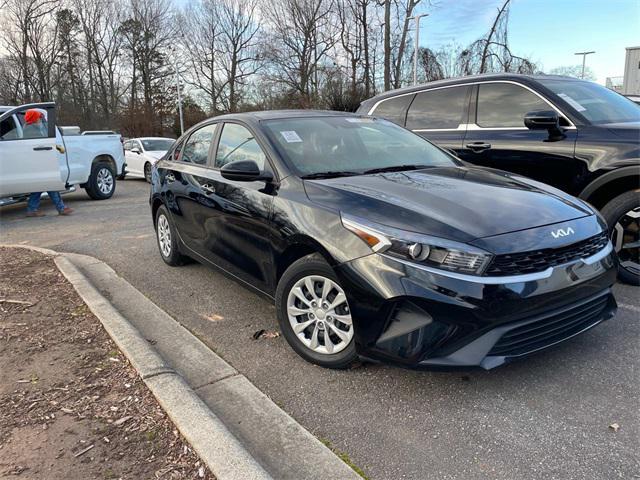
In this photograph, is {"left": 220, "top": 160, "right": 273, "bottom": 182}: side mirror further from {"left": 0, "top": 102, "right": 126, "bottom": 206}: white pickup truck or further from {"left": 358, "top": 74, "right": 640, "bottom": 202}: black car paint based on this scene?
{"left": 0, "top": 102, "right": 126, "bottom": 206}: white pickup truck

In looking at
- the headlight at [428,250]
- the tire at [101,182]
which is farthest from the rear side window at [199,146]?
the tire at [101,182]

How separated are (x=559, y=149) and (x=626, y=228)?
890 millimetres

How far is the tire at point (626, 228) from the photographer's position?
4.09 m

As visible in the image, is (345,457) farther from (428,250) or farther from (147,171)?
(147,171)

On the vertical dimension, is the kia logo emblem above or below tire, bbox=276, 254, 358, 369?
above

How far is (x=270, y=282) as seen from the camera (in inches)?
135

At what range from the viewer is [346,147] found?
3.82m

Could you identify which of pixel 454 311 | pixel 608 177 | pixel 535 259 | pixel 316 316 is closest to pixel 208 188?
pixel 316 316

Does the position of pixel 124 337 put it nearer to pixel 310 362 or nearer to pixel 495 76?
pixel 310 362

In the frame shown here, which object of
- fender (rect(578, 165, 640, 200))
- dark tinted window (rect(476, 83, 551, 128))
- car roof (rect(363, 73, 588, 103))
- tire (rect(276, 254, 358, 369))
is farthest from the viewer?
car roof (rect(363, 73, 588, 103))

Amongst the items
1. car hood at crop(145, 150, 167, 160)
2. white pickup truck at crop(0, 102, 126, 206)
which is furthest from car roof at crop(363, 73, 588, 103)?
car hood at crop(145, 150, 167, 160)

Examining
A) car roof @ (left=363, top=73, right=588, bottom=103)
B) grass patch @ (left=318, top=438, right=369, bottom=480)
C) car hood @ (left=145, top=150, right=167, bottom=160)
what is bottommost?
grass patch @ (left=318, top=438, right=369, bottom=480)

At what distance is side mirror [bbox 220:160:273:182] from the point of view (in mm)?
3376

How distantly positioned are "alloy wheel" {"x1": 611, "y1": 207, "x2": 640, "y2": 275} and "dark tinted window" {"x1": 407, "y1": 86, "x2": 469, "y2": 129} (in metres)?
1.93
